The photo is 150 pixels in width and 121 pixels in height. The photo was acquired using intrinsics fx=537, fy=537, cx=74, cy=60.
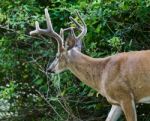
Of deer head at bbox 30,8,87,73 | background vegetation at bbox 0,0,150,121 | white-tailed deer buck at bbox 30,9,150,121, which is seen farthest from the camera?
background vegetation at bbox 0,0,150,121

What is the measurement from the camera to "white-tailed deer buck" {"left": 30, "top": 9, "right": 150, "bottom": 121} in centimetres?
707

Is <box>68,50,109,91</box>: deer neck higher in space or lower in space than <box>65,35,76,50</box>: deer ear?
lower

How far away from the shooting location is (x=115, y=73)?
7.26 metres

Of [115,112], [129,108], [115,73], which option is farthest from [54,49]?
[129,108]

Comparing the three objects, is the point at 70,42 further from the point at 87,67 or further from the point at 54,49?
the point at 54,49

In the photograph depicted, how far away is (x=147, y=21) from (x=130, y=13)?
303 mm

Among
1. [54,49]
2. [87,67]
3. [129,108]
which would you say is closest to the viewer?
[129,108]

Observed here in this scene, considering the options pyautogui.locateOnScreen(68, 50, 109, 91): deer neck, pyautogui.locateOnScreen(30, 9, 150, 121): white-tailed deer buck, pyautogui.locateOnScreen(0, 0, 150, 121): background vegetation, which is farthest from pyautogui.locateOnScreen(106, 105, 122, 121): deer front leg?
pyautogui.locateOnScreen(0, 0, 150, 121): background vegetation

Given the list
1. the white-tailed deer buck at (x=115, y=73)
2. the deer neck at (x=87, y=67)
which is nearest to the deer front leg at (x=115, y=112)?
the white-tailed deer buck at (x=115, y=73)

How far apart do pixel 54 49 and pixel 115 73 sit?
2.44 metres

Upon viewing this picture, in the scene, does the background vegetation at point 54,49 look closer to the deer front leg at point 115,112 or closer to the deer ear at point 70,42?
the deer ear at point 70,42

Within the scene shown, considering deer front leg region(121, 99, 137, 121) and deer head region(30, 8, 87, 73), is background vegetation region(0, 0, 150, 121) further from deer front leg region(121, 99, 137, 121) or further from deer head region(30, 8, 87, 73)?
deer front leg region(121, 99, 137, 121)

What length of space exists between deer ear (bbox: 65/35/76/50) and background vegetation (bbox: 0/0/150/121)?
0.58m

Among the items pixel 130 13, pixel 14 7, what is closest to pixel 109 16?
pixel 130 13
